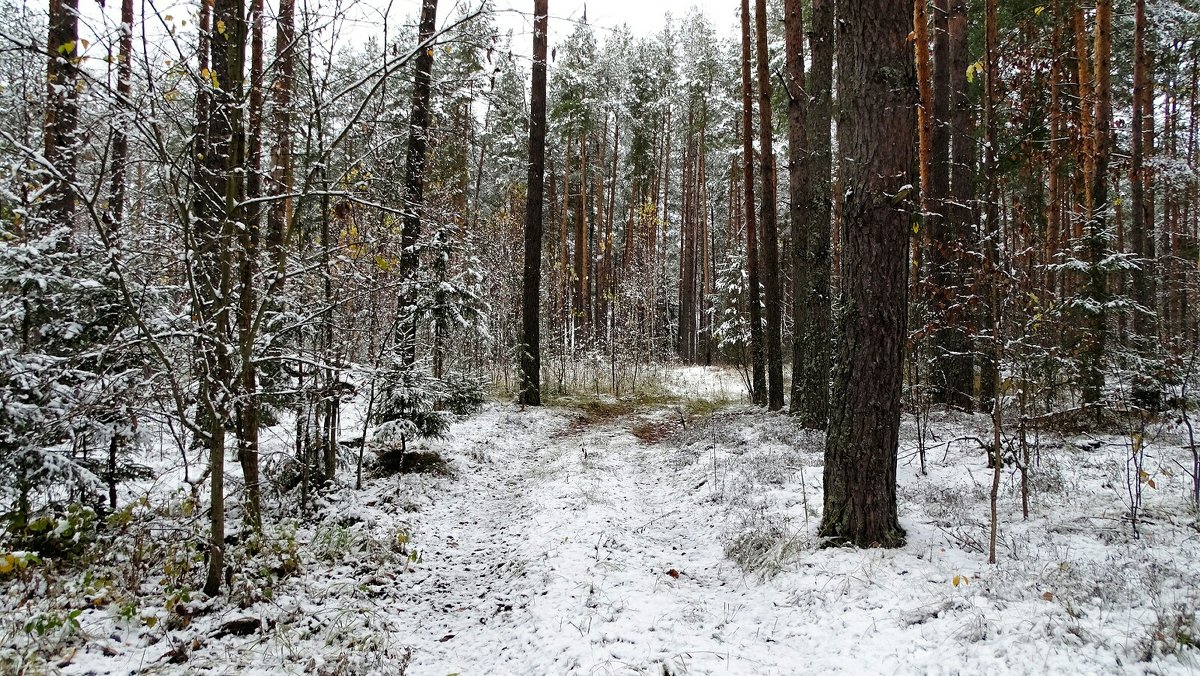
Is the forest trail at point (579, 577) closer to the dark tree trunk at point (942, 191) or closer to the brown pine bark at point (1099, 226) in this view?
the brown pine bark at point (1099, 226)

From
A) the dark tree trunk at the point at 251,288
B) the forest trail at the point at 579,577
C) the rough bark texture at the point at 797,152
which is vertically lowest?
the forest trail at the point at 579,577

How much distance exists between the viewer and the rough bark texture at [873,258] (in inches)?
157

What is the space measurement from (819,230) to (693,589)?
6025mm

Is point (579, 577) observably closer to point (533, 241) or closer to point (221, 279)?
point (221, 279)

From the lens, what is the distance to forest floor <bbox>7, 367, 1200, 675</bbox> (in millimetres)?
2920

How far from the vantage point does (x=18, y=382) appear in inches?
141

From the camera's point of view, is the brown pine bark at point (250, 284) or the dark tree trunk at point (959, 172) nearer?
the brown pine bark at point (250, 284)

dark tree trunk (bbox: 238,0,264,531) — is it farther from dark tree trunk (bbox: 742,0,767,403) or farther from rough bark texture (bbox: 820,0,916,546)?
dark tree trunk (bbox: 742,0,767,403)

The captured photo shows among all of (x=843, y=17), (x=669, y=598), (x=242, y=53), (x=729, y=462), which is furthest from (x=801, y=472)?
(x=242, y=53)

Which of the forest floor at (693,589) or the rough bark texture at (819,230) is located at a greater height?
the rough bark texture at (819,230)

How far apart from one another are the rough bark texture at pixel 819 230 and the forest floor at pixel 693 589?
6.91ft

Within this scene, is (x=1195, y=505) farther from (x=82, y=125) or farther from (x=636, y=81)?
(x=636, y=81)

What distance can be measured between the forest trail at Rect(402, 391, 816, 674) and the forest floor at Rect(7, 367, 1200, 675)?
2 centimetres

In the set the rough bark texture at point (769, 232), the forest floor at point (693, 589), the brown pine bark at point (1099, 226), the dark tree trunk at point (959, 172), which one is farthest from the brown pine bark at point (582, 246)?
the forest floor at point (693, 589)
